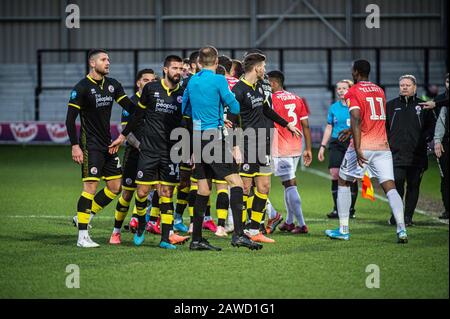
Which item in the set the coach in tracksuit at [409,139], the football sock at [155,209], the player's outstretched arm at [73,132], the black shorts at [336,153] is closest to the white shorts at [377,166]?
the coach in tracksuit at [409,139]

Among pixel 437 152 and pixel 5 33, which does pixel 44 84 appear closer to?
pixel 5 33

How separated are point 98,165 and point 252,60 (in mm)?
2260

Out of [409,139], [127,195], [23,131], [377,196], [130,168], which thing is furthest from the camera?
[23,131]

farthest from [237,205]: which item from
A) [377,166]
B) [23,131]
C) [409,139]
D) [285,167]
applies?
[23,131]

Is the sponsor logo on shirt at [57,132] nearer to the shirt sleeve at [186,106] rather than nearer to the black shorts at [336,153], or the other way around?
the black shorts at [336,153]

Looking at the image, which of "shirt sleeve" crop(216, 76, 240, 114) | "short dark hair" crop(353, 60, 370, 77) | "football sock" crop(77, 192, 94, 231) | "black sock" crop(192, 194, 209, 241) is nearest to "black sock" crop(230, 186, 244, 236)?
"black sock" crop(192, 194, 209, 241)

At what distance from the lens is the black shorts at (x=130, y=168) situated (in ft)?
37.7

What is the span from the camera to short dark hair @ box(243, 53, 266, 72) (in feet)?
36.0

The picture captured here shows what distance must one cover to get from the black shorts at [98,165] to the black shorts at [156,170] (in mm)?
340

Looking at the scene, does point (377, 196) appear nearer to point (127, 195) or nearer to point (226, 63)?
point (226, 63)

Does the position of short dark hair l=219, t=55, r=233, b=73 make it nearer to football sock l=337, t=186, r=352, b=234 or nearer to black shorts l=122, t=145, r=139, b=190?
black shorts l=122, t=145, r=139, b=190

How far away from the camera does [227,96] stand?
33.6 feet

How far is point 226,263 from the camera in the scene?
9.60m

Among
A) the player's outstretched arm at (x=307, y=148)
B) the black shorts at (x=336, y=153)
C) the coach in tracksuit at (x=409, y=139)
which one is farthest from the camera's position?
the black shorts at (x=336, y=153)
